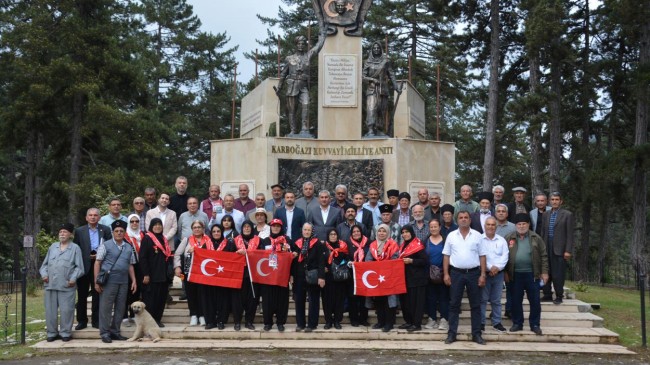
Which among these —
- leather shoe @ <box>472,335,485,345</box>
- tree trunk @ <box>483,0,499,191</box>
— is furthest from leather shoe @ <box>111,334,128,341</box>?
tree trunk @ <box>483,0,499,191</box>

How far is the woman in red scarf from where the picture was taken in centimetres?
929

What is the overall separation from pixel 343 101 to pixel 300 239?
22.1 ft

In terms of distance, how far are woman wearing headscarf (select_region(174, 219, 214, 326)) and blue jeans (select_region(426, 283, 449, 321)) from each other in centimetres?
314

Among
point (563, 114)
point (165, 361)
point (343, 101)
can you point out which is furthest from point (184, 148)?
point (165, 361)

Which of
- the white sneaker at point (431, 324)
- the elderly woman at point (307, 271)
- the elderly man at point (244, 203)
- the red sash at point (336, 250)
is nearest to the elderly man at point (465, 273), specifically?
the white sneaker at point (431, 324)

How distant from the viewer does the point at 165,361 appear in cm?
801

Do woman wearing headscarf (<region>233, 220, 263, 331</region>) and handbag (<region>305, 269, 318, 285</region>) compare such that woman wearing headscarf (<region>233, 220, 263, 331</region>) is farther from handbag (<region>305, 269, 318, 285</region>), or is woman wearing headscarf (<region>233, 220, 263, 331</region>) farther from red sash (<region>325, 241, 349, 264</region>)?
red sash (<region>325, 241, 349, 264</region>)

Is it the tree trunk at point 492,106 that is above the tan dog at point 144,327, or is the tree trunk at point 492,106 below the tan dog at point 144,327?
above

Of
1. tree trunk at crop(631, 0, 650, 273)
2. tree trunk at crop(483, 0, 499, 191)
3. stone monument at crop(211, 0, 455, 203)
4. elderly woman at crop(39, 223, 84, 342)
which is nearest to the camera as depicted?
elderly woman at crop(39, 223, 84, 342)

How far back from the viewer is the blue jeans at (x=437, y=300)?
931cm

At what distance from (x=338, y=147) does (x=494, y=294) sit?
20.1ft

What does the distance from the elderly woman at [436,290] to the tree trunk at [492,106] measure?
47.0 feet

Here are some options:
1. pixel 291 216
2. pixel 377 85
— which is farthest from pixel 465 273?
pixel 377 85

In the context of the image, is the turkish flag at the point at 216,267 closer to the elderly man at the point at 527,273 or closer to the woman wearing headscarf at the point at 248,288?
the woman wearing headscarf at the point at 248,288
